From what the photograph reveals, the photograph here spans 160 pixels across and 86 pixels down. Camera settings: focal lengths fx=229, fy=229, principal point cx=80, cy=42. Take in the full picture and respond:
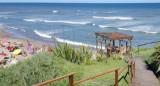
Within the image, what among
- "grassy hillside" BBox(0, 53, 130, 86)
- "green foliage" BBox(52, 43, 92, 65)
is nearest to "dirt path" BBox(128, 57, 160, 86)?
"grassy hillside" BBox(0, 53, 130, 86)

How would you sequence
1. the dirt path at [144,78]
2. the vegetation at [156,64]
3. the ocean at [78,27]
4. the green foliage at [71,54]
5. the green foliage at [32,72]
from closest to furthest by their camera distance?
the green foliage at [32,72]
the dirt path at [144,78]
the vegetation at [156,64]
the green foliage at [71,54]
the ocean at [78,27]

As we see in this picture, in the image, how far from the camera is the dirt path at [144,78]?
328 inches

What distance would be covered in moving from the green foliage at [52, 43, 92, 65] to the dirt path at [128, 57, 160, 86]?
2620mm

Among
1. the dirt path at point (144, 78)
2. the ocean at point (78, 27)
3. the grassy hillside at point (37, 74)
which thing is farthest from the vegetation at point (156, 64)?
the ocean at point (78, 27)

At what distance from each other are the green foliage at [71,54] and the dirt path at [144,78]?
262cm

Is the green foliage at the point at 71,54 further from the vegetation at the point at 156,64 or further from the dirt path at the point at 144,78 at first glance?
the vegetation at the point at 156,64

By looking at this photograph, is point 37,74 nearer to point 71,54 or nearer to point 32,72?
point 32,72

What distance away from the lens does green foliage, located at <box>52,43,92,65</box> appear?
11031 millimetres

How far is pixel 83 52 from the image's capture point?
1205cm

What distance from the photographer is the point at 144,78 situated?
900 cm

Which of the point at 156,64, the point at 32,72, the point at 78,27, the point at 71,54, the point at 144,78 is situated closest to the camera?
the point at 32,72

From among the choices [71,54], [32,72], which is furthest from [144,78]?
[32,72]

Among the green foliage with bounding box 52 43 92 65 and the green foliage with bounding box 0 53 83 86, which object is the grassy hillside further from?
the green foliage with bounding box 52 43 92 65

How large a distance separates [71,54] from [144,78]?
3.71 m
